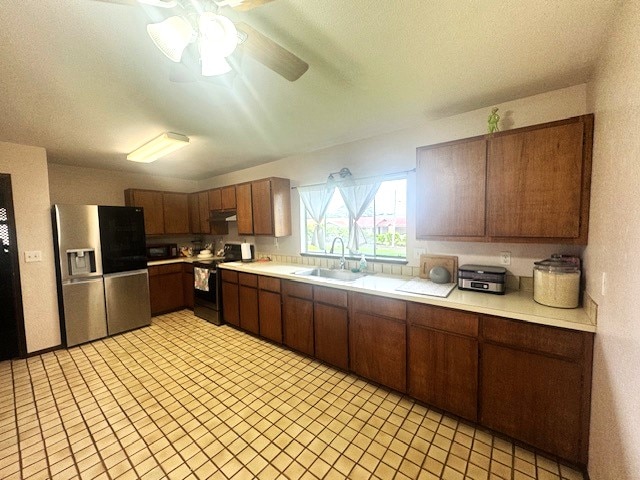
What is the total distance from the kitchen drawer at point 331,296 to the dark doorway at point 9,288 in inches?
130

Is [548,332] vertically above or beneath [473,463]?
above

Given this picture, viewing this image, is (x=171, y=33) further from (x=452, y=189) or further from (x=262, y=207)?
(x=262, y=207)

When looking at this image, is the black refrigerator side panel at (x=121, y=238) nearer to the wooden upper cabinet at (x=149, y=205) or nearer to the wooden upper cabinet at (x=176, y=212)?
the wooden upper cabinet at (x=149, y=205)

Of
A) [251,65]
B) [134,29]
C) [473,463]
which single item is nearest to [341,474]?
[473,463]

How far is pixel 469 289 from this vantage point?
6.68ft

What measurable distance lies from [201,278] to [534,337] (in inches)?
153

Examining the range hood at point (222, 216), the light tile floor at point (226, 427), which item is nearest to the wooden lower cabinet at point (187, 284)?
the range hood at point (222, 216)

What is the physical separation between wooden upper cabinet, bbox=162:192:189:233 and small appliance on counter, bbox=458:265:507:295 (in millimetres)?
4554

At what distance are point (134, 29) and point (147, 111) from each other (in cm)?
102

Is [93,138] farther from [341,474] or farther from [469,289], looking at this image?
[469,289]

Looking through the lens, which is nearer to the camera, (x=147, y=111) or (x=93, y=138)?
(x=147, y=111)

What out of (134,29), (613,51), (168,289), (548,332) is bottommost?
(168,289)

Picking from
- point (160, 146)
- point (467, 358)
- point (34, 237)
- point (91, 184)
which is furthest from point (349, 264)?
point (91, 184)

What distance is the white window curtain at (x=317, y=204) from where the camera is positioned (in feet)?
10.8
